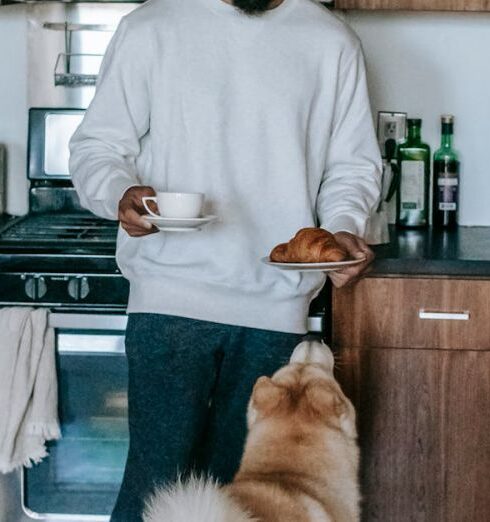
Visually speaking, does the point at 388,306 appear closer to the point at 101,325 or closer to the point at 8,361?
the point at 101,325

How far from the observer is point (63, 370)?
8.95 feet

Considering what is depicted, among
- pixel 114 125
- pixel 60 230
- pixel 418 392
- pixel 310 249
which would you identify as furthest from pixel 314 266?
pixel 60 230

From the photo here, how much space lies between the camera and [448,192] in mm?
3148

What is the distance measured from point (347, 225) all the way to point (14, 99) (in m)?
1.42

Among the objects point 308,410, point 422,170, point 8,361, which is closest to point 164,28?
→ point 308,410

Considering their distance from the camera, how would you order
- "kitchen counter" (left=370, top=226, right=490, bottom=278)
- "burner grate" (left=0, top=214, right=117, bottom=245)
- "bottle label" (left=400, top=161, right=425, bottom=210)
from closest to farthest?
1. "kitchen counter" (left=370, top=226, right=490, bottom=278)
2. "burner grate" (left=0, top=214, right=117, bottom=245)
3. "bottle label" (left=400, top=161, right=425, bottom=210)

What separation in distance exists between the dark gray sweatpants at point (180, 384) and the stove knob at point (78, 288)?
19.0 inches

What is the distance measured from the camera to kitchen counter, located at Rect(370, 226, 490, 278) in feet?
8.41

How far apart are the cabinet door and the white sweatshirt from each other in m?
0.47

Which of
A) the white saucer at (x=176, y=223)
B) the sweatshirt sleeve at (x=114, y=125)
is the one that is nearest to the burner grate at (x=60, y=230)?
the sweatshirt sleeve at (x=114, y=125)

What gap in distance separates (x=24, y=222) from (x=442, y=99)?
118cm

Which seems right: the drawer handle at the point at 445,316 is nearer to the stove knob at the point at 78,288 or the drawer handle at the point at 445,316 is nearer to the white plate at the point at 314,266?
the white plate at the point at 314,266

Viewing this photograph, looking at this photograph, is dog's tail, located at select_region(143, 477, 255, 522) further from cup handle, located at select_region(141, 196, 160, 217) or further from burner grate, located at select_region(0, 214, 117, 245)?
burner grate, located at select_region(0, 214, 117, 245)

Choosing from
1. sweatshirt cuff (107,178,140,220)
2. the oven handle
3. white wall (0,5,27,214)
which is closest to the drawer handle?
the oven handle
